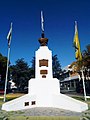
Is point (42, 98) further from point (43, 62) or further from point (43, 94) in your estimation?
point (43, 62)

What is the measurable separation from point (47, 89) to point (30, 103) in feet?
5.38

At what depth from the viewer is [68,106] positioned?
13.5m

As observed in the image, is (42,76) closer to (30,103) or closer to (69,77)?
(30,103)

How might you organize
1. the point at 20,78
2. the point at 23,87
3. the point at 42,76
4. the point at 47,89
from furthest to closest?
the point at 23,87, the point at 20,78, the point at 42,76, the point at 47,89

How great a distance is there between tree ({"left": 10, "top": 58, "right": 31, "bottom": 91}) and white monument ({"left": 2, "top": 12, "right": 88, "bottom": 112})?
41353 millimetres

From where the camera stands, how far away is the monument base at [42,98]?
13.7 m

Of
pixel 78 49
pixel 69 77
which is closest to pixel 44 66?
pixel 78 49

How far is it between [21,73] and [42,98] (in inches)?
1703

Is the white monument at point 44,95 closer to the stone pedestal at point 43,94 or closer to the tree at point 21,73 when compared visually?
the stone pedestal at point 43,94

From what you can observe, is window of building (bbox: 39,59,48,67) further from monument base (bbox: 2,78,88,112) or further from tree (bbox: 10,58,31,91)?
tree (bbox: 10,58,31,91)

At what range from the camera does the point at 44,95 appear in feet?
48.1

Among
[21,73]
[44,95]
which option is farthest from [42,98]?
[21,73]

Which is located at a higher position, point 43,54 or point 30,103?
point 43,54

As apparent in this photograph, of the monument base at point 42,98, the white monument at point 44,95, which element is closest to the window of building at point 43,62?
the white monument at point 44,95
